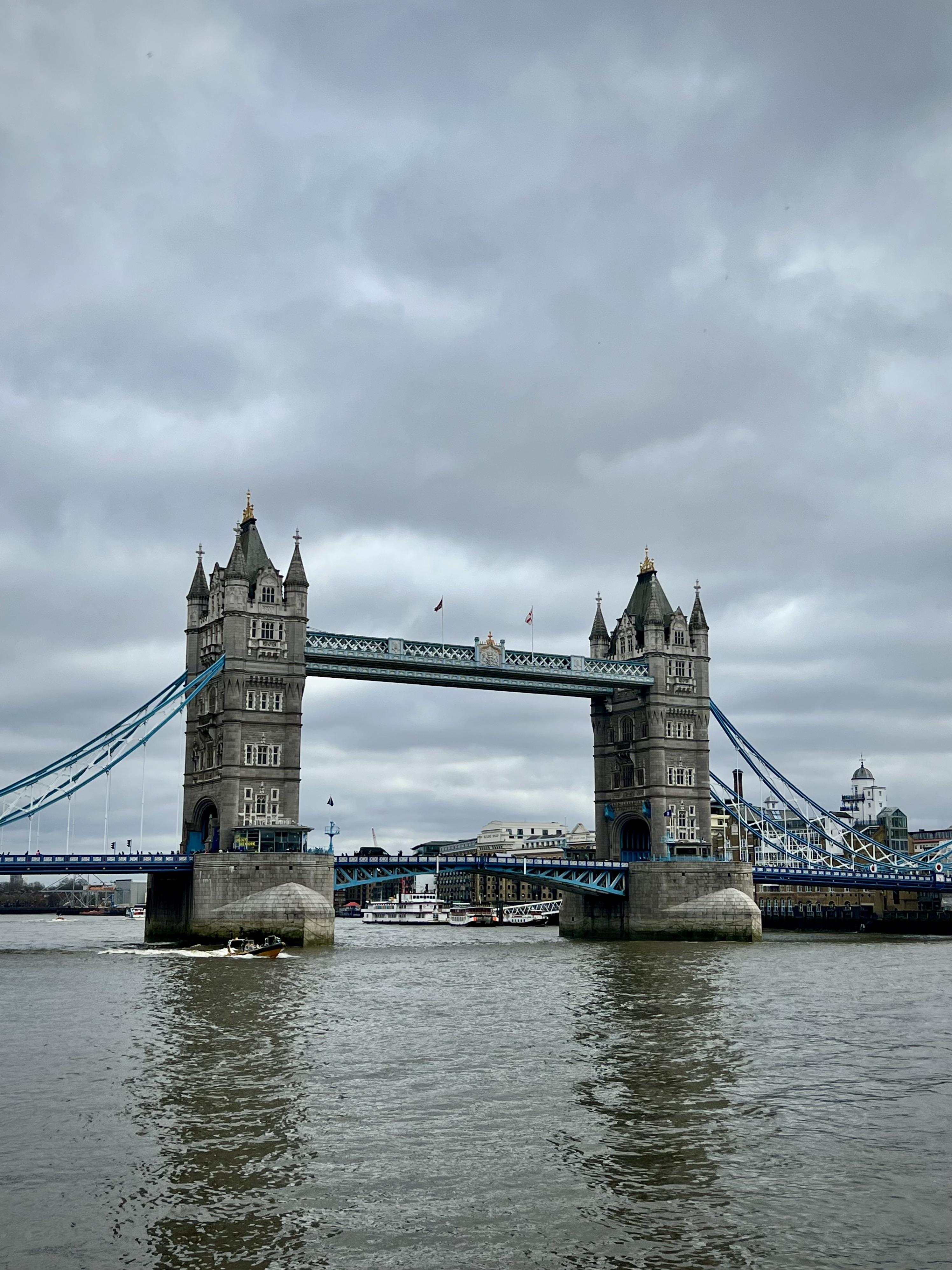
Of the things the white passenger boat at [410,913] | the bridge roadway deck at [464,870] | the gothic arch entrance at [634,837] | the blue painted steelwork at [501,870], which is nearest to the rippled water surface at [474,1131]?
the bridge roadway deck at [464,870]

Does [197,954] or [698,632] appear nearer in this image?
[197,954]

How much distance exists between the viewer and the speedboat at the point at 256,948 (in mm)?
75250

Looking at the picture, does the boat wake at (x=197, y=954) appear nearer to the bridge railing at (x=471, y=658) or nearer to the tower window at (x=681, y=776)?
the bridge railing at (x=471, y=658)

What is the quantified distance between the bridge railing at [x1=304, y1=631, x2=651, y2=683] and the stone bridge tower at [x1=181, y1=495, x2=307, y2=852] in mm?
3087

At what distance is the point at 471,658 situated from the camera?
103875 millimetres

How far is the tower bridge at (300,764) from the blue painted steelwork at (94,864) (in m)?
0.16

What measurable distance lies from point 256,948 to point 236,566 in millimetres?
30294

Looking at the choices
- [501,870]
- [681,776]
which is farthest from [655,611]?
[501,870]

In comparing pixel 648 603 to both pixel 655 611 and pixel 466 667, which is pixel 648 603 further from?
pixel 466 667

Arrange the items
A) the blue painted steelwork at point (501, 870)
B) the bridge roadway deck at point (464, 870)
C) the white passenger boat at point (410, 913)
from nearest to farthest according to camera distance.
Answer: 1. the bridge roadway deck at point (464, 870)
2. the blue painted steelwork at point (501, 870)
3. the white passenger boat at point (410, 913)

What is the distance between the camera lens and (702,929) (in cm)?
10162

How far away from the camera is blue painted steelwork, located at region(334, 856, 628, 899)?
9762 cm

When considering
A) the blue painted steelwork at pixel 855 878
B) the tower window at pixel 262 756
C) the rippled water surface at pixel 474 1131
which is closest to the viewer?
the rippled water surface at pixel 474 1131

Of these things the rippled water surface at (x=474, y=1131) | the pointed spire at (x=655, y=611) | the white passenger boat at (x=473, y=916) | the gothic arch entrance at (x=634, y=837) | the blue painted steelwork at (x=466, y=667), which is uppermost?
the pointed spire at (x=655, y=611)
